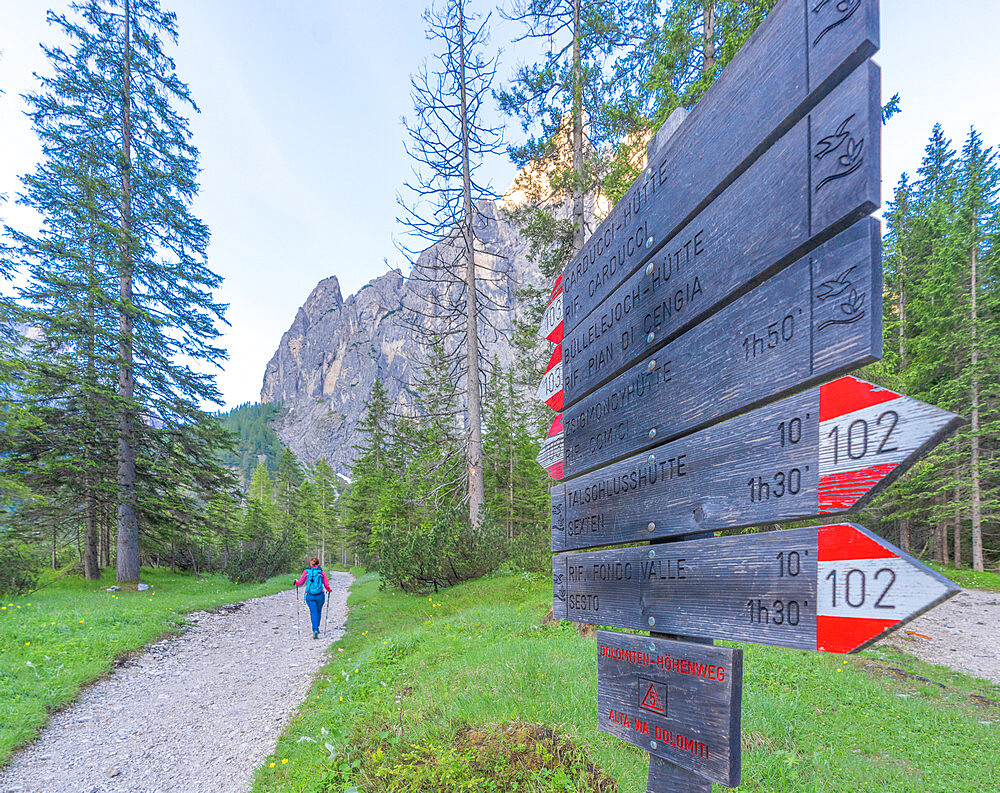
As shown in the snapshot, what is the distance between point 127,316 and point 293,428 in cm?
14639

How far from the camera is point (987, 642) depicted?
8.49m

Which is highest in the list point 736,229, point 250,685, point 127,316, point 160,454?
point 127,316

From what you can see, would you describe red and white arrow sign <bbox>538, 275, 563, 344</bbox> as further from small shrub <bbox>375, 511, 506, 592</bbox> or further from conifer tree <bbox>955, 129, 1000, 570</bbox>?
conifer tree <bbox>955, 129, 1000, 570</bbox>

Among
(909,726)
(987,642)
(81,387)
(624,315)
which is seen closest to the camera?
(624,315)

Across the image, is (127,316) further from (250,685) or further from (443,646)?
(443,646)

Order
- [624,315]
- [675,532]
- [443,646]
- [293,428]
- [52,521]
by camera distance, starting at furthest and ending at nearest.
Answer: [293,428]
[52,521]
[443,646]
[624,315]
[675,532]

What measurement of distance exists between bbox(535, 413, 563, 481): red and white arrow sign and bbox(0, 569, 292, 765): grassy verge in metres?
6.35

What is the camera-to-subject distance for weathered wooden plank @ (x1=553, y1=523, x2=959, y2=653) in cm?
111

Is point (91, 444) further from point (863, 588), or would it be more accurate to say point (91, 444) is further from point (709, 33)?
point (709, 33)

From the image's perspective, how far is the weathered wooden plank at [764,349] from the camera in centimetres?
123

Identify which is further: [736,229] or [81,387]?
[81,387]

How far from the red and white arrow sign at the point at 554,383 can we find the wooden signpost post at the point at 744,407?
1.77ft

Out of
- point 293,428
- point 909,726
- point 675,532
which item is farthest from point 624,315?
point 293,428

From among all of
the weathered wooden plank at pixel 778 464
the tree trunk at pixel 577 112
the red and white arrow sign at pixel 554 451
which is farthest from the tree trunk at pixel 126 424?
the weathered wooden plank at pixel 778 464
